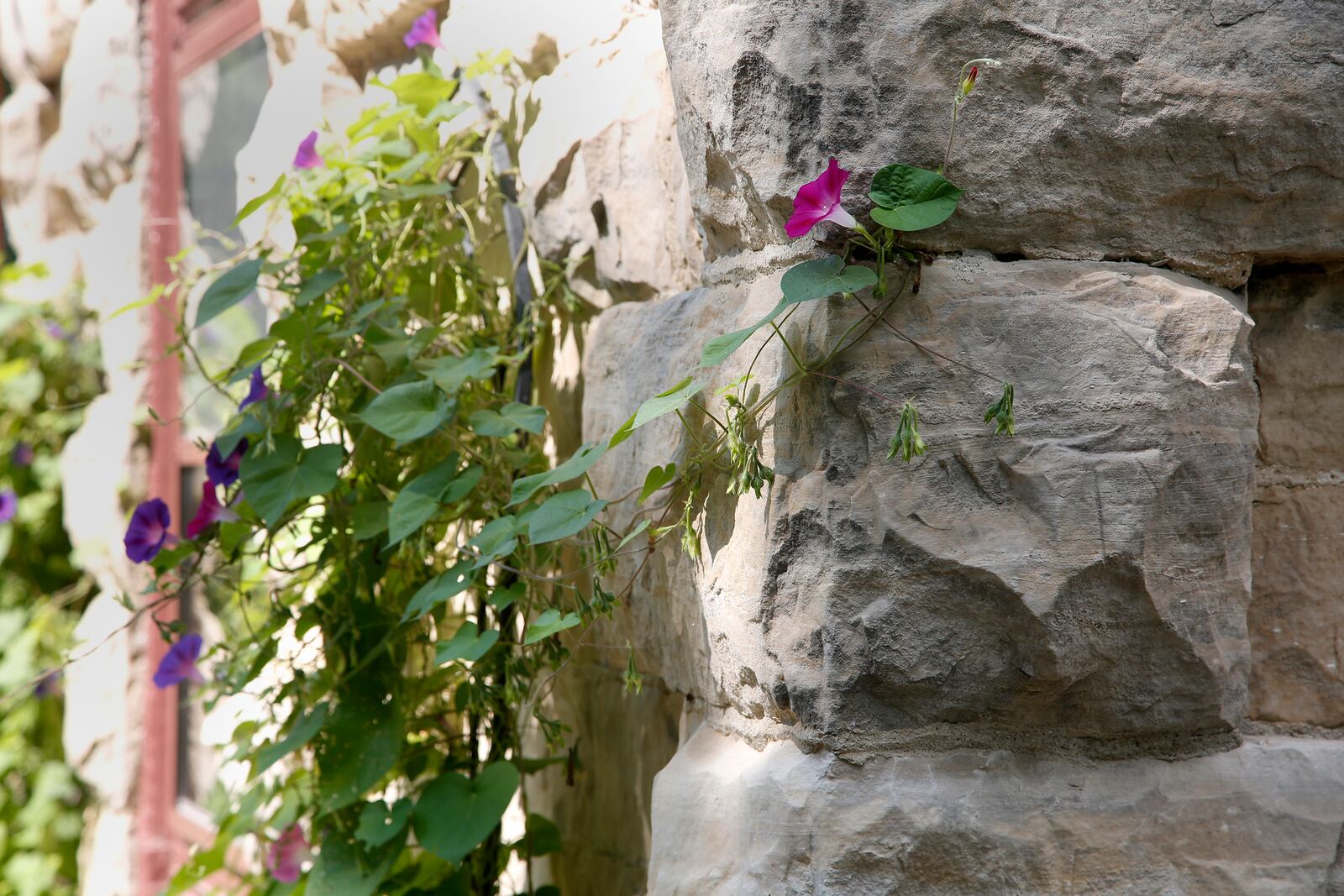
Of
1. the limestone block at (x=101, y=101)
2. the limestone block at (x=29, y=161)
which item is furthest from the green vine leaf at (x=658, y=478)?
the limestone block at (x=29, y=161)

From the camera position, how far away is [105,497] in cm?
293

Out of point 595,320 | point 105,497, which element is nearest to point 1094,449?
point 595,320

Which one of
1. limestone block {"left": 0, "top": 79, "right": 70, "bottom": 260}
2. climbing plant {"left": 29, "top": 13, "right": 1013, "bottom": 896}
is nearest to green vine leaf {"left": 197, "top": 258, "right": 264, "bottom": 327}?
climbing plant {"left": 29, "top": 13, "right": 1013, "bottom": 896}

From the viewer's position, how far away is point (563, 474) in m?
0.99

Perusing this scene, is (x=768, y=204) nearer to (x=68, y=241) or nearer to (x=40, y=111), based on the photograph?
(x=68, y=241)

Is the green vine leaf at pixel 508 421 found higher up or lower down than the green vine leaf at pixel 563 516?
higher up

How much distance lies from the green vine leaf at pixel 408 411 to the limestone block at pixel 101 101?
7.11ft

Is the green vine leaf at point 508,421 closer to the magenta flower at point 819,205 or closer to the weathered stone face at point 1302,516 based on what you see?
the magenta flower at point 819,205

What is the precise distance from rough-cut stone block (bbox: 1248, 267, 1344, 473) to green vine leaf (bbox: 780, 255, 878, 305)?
377 mm

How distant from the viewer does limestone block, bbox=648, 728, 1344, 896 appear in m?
0.83

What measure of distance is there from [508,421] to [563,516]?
0.25m

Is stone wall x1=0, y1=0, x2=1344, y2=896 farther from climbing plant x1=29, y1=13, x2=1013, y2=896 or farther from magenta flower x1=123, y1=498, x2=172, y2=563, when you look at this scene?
magenta flower x1=123, y1=498, x2=172, y2=563

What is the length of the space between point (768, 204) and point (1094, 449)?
31 centimetres

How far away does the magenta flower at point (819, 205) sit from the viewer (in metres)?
0.78
